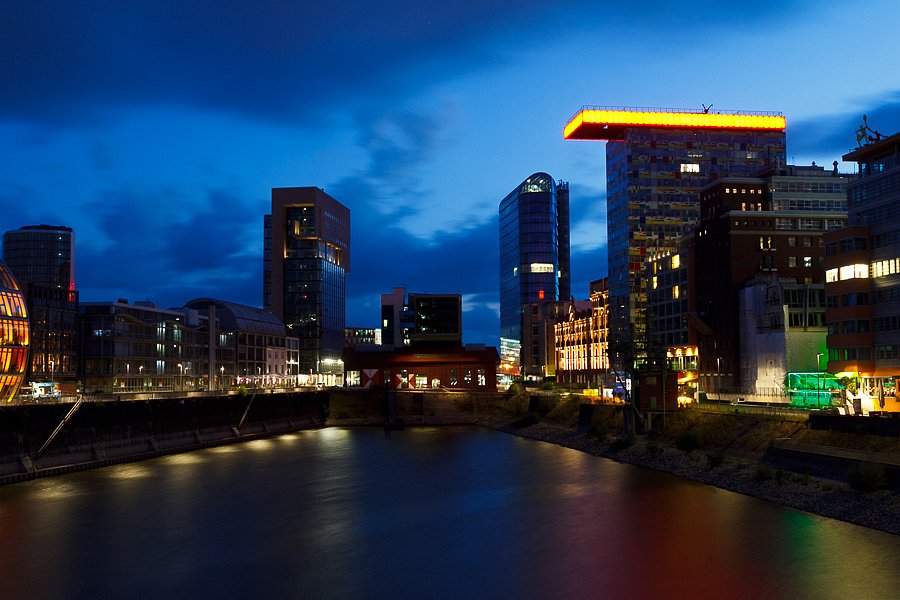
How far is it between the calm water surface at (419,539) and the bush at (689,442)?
5.42 metres

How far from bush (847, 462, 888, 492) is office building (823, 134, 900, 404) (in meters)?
35.3

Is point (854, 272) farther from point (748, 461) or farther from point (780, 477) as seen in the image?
point (780, 477)

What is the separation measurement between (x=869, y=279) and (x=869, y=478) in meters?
45.9

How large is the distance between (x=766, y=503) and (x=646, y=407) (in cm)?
3669

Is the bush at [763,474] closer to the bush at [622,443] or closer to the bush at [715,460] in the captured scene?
the bush at [715,460]

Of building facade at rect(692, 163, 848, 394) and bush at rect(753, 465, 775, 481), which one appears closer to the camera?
bush at rect(753, 465, 775, 481)

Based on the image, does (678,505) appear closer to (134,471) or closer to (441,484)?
(441,484)

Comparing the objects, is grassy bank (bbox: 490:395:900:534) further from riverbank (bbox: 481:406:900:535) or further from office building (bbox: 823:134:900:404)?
office building (bbox: 823:134:900:404)

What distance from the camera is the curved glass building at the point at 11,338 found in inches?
3605

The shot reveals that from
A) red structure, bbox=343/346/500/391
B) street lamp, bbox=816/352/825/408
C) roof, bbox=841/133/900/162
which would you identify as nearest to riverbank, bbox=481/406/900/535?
street lamp, bbox=816/352/825/408

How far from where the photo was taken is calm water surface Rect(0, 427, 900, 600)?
42062 millimetres

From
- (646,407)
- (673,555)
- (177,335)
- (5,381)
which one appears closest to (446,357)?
(177,335)

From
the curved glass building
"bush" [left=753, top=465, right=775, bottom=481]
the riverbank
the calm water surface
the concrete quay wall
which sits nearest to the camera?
the calm water surface

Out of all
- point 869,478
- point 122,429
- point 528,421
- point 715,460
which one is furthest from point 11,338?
point 869,478
